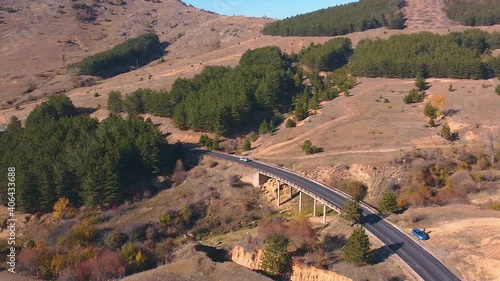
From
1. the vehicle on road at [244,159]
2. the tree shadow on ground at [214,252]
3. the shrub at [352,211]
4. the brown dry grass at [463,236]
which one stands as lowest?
the tree shadow on ground at [214,252]

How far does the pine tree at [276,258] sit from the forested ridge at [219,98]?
54143 mm

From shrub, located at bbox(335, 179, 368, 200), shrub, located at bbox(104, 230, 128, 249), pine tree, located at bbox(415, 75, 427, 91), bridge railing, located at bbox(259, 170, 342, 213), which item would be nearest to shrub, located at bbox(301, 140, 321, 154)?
bridge railing, located at bbox(259, 170, 342, 213)

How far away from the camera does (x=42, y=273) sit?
50375 millimetres

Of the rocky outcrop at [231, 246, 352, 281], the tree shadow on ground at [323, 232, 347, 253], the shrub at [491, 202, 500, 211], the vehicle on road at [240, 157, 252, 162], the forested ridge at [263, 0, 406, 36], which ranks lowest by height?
the rocky outcrop at [231, 246, 352, 281]

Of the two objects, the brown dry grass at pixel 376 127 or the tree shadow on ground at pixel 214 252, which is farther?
the brown dry grass at pixel 376 127

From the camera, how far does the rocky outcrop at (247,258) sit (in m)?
54.9

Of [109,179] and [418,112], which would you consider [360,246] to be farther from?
[418,112]

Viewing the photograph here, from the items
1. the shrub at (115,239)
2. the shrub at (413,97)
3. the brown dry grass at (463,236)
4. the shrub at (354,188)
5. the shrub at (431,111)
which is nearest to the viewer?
the brown dry grass at (463,236)

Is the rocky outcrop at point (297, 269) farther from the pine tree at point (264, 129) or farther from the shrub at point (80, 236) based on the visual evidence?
the pine tree at point (264, 129)

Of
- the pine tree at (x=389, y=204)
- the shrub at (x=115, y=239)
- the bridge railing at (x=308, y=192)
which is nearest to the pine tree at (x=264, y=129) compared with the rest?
the bridge railing at (x=308, y=192)

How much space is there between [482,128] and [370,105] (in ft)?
94.3

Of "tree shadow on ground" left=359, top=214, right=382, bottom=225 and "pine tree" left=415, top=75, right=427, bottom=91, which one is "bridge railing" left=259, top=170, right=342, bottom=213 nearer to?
"tree shadow on ground" left=359, top=214, right=382, bottom=225

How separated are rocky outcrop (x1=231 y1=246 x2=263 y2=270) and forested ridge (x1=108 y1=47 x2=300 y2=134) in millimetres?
47866

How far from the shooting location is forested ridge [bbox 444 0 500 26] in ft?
557
